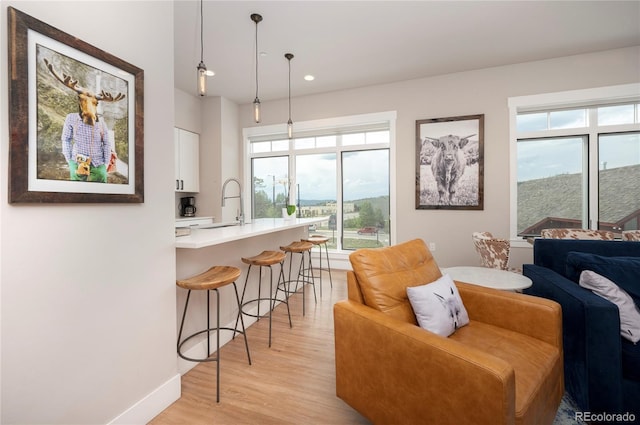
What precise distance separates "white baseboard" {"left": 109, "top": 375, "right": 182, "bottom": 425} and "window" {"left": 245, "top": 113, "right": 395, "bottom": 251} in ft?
11.4

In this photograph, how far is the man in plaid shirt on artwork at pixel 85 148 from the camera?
4.25ft

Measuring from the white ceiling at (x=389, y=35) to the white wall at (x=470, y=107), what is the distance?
0.50ft

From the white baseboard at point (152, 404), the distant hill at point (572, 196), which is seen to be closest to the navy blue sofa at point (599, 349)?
the white baseboard at point (152, 404)

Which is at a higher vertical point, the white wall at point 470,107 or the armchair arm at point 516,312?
the white wall at point 470,107

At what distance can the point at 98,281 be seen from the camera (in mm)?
1414

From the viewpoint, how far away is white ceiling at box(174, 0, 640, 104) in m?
2.79

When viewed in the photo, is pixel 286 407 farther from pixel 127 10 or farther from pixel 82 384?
pixel 127 10

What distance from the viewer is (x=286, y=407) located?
173 centimetres

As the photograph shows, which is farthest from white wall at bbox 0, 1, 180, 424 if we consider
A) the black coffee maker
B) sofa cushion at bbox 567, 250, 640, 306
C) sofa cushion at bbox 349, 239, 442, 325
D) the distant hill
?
the distant hill

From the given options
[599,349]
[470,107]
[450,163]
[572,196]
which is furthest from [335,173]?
[599,349]

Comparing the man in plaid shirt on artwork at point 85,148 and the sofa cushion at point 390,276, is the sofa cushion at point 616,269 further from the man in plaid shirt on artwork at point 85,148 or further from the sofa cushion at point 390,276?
the man in plaid shirt on artwork at point 85,148

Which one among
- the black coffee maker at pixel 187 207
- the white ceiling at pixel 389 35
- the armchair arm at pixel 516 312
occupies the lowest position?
the armchair arm at pixel 516 312

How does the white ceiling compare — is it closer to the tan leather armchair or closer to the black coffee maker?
the black coffee maker

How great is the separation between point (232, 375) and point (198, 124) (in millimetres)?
4452
